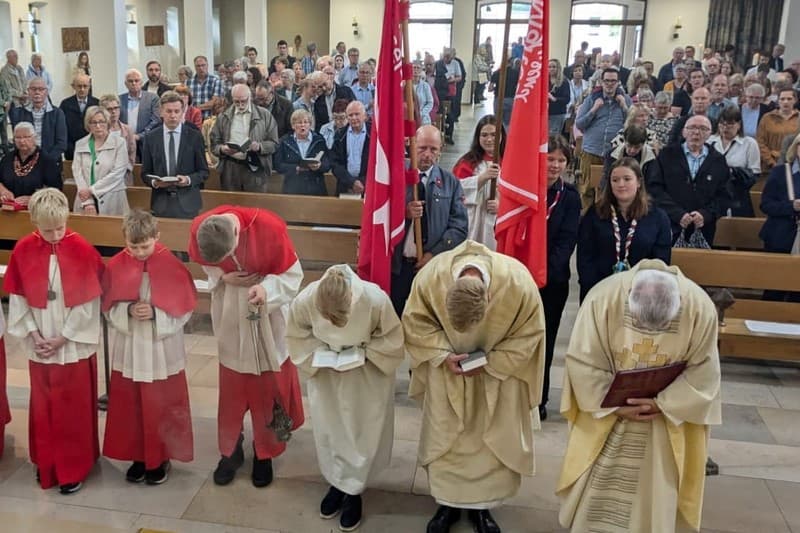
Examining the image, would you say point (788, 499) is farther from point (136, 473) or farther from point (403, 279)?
point (136, 473)

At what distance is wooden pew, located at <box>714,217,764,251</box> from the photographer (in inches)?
235

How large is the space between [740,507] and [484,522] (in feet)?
4.26

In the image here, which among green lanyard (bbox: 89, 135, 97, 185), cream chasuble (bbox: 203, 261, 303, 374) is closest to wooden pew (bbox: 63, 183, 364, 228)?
green lanyard (bbox: 89, 135, 97, 185)

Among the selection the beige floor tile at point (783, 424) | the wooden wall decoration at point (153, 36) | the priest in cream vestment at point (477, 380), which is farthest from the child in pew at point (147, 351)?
the wooden wall decoration at point (153, 36)

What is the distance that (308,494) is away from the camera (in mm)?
3768

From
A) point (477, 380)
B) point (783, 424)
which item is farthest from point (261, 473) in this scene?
point (783, 424)

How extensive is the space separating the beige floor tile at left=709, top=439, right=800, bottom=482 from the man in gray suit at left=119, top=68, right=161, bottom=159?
6.02 m

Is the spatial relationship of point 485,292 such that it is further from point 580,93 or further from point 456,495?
point 580,93

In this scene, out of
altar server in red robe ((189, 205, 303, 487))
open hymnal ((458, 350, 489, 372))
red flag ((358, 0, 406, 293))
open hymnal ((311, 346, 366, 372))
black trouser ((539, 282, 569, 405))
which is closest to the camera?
open hymnal ((458, 350, 489, 372))

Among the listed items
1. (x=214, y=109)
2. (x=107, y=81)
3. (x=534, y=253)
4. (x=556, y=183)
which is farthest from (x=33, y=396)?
(x=107, y=81)

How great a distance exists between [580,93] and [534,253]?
8.91 meters

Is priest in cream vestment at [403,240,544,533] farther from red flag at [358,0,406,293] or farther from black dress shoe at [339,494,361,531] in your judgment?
red flag at [358,0,406,293]

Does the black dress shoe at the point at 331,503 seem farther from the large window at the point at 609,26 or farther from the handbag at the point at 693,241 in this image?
the large window at the point at 609,26

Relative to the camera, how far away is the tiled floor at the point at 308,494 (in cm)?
354
